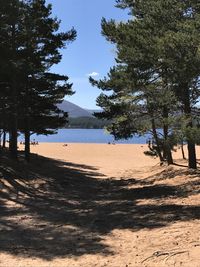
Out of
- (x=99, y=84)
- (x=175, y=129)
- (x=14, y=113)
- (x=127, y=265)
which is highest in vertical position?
(x=99, y=84)

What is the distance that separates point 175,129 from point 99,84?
8.72 m

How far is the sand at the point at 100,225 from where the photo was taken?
6867mm

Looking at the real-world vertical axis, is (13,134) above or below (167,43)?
below

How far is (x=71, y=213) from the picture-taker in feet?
35.9

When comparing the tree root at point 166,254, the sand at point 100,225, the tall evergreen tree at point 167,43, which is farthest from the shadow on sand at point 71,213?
the tall evergreen tree at point 167,43

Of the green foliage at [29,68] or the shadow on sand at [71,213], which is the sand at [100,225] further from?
the green foliage at [29,68]

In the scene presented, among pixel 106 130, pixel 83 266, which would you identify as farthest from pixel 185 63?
pixel 106 130

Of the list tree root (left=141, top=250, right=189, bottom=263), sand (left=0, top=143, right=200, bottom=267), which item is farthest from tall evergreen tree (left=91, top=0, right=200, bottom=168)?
tree root (left=141, top=250, right=189, bottom=263)

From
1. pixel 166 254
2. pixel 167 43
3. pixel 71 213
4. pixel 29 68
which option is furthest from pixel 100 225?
pixel 29 68

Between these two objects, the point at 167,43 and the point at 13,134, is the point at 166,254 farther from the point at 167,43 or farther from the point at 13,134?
the point at 13,134

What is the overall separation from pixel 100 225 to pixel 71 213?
1.74 metres

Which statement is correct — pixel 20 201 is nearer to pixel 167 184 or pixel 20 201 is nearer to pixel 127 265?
pixel 167 184

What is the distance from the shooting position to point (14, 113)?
62.8 feet

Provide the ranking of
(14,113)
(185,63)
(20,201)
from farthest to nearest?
1. (14,113)
2. (20,201)
3. (185,63)
